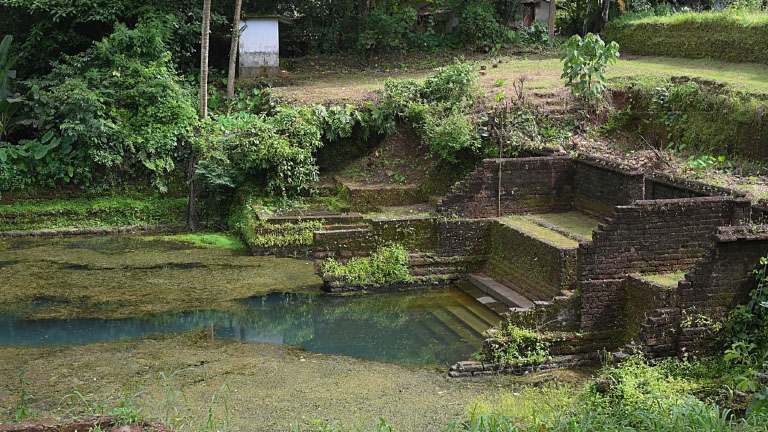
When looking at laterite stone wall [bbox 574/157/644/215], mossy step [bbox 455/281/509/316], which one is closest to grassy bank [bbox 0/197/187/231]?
mossy step [bbox 455/281/509/316]

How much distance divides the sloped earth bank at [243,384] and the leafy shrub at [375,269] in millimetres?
2306

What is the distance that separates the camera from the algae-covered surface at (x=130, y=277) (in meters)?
12.4

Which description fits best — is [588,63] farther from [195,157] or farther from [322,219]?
[195,157]

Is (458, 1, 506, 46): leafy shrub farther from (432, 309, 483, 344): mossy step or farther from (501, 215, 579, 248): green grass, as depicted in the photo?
(432, 309, 483, 344): mossy step

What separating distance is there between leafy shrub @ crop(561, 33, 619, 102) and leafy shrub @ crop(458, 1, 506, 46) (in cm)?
649

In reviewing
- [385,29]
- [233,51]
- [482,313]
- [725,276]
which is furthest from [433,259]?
[385,29]

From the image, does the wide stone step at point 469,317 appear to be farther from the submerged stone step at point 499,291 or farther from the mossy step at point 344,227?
the mossy step at point 344,227

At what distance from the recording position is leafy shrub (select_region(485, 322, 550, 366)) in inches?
391

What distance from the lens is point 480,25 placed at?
23109 millimetres

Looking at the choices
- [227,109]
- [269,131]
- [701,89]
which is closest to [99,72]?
[227,109]

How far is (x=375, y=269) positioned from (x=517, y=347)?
11.9ft

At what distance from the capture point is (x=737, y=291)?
9453mm

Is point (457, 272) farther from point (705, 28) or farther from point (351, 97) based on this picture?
point (705, 28)

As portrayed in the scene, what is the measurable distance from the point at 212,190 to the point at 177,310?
533 centimetres
